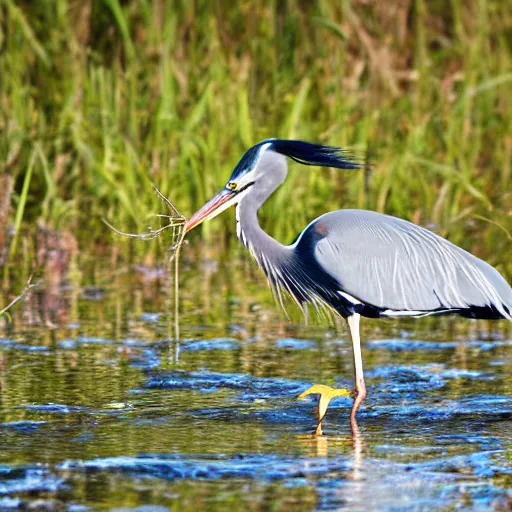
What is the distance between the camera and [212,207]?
5.71 meters

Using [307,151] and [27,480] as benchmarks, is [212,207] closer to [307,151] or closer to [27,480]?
[307,151]

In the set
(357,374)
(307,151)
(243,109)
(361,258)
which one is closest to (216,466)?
(357,374)

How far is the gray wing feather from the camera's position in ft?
18.6

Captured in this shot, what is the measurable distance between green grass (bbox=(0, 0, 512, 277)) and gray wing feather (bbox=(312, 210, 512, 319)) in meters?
2.11

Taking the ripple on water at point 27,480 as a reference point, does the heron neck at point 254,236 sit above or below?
above

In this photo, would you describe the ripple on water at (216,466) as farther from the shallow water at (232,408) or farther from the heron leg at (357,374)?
the heron leg at (357,374)

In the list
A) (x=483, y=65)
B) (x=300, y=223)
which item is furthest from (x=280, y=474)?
(x=483, y=65)

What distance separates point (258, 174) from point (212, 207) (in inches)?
9.0

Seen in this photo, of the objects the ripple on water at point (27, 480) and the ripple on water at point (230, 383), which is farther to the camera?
the ripple on water at point (230, 383)

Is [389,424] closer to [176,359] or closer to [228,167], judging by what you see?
[176,359]

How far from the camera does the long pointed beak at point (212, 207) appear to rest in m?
5.71

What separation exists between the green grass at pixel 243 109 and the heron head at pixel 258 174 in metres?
2.41

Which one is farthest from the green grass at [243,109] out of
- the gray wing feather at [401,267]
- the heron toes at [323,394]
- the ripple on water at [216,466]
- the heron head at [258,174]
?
the ripple on water at [216,466]

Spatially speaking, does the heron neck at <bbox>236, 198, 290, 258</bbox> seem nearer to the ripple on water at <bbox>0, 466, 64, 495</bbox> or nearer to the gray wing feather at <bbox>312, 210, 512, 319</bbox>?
the gray wing feather at <bbox>312, 210, 512, 319</bbox>
